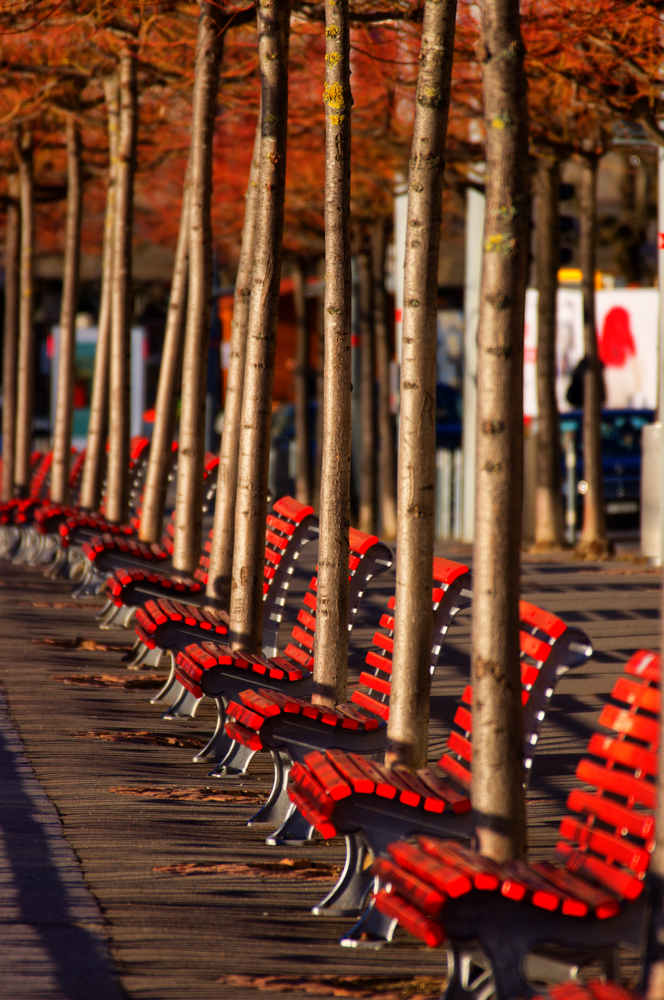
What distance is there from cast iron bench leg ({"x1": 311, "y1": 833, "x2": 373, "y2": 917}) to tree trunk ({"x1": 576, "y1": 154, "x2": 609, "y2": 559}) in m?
10.9

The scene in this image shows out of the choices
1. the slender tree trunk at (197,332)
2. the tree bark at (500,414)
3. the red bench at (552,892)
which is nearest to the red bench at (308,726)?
the tree bark at (500,414)

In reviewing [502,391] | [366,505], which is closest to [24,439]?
[366,505]

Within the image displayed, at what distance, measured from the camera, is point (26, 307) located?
693 inches

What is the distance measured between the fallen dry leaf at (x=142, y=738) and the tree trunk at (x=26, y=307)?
1152cm

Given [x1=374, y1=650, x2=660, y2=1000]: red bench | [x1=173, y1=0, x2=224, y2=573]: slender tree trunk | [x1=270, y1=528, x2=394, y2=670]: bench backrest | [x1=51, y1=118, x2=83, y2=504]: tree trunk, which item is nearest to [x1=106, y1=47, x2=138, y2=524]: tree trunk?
[x1=51, y1=118, x2=83, y2=504]: tree trunk

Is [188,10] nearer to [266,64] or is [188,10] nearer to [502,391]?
[266,64]

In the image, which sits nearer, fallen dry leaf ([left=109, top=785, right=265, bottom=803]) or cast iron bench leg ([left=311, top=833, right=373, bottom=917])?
cast iron bench leg ([left=311, top=833, right=373, bottom=917])

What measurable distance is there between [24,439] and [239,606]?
11734 millimetres

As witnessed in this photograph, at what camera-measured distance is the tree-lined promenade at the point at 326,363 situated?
4.00 metres

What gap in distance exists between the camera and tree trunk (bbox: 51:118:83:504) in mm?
15516

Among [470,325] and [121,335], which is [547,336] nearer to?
[470,325]

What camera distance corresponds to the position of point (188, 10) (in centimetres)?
1116

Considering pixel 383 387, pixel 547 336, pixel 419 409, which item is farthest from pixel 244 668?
pixel 383 387

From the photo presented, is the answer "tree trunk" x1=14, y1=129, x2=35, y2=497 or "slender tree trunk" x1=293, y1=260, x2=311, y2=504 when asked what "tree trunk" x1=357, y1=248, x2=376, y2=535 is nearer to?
"slender tree trunk" x1=293, y1=260, x2=311, y2=504
